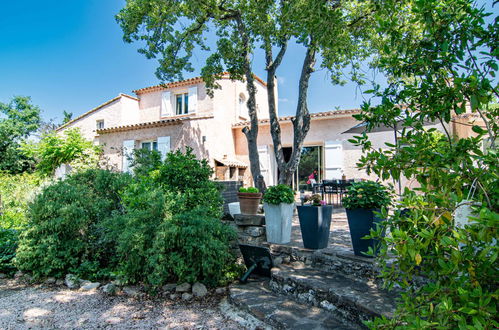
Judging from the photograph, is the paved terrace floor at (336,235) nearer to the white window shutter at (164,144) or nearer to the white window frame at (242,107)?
the white window shutter at (164,144)

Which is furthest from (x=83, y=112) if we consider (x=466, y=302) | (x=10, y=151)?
(x=466, y=302)

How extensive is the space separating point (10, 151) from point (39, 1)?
35.0 ft

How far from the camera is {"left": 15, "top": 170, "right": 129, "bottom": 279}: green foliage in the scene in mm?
4203

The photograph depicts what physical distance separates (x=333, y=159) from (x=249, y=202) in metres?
7.20

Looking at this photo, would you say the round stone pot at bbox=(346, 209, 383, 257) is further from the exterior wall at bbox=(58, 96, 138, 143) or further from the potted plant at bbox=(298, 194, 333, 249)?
the exterior wall at bbox=(58, 96, 138, 143)

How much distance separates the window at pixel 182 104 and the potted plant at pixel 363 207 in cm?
1291

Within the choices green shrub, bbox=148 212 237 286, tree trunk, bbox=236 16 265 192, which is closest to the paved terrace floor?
green shrub, bbox=148 212 237 286

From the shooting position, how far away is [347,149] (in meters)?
11.2

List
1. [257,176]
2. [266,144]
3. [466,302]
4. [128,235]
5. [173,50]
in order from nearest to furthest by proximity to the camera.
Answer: [466,302] → [128,235] → [257,176] → [173,50] → [266,144]

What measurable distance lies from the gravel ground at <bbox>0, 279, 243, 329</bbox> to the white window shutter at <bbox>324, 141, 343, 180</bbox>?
866cm

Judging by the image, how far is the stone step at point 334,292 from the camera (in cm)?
253

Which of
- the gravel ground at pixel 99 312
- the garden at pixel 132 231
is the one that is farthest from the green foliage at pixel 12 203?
the gravel ground at pixel 99 312

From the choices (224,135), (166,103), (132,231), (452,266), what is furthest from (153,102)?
(452,266)

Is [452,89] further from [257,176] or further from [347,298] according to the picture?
[257,176]
